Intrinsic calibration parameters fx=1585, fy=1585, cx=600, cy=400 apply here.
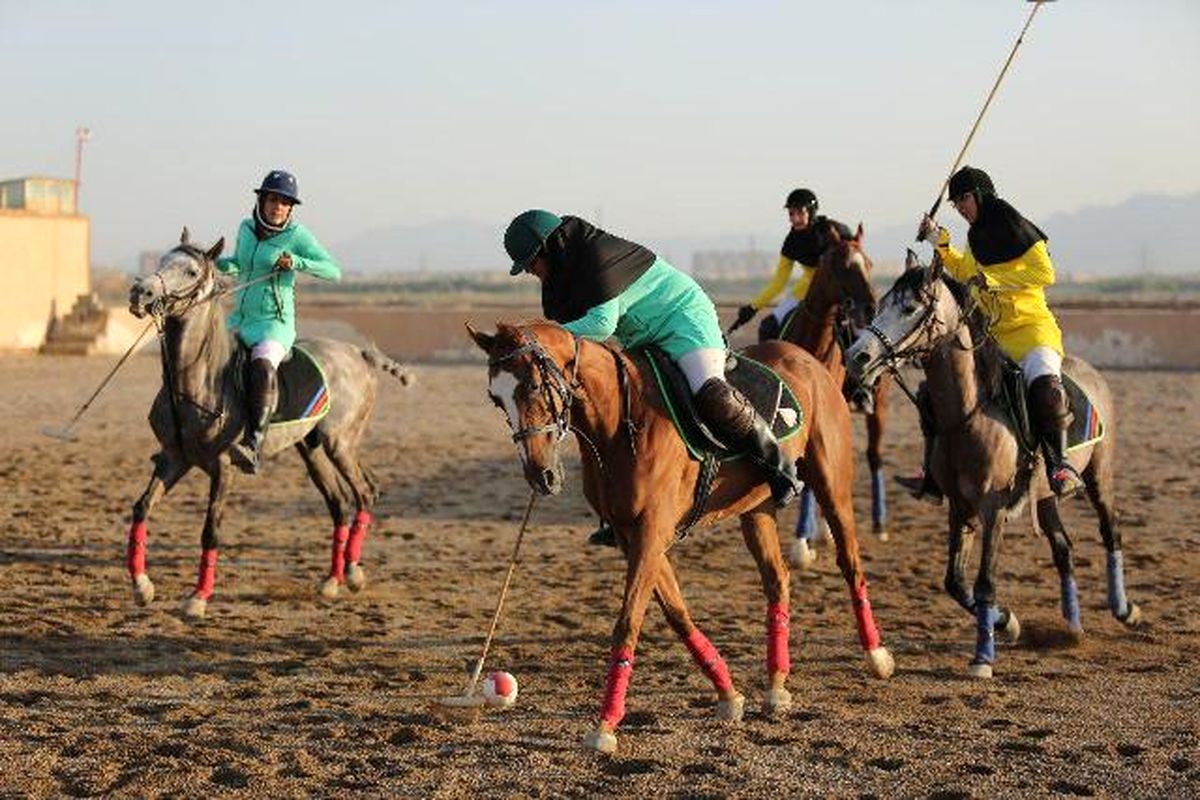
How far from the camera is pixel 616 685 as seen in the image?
7.13 metres

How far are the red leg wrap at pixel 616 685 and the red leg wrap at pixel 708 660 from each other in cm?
50

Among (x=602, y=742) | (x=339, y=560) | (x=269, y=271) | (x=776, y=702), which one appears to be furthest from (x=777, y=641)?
(x=269, y=271)

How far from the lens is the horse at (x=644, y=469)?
6531 mm

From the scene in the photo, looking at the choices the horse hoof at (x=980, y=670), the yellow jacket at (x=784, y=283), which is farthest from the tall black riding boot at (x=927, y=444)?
the yellow jacket at (x=784, y=283)

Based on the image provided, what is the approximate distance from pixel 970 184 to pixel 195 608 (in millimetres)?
5507

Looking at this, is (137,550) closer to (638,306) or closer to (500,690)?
(500,690)

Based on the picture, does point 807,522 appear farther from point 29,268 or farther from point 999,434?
point 29,268

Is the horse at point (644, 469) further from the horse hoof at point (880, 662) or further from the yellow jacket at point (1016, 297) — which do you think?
the yellow jacket at point (1016, 297)

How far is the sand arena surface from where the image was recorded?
6.79 m

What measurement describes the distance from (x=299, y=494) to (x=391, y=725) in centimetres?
871

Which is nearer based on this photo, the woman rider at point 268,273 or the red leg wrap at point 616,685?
the red leg wrap at point 616,685

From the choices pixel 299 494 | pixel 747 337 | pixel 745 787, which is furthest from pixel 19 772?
pixel 747 337

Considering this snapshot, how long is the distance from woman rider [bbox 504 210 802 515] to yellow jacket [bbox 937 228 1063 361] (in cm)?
208

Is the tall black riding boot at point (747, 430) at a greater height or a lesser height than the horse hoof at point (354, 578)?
greater
